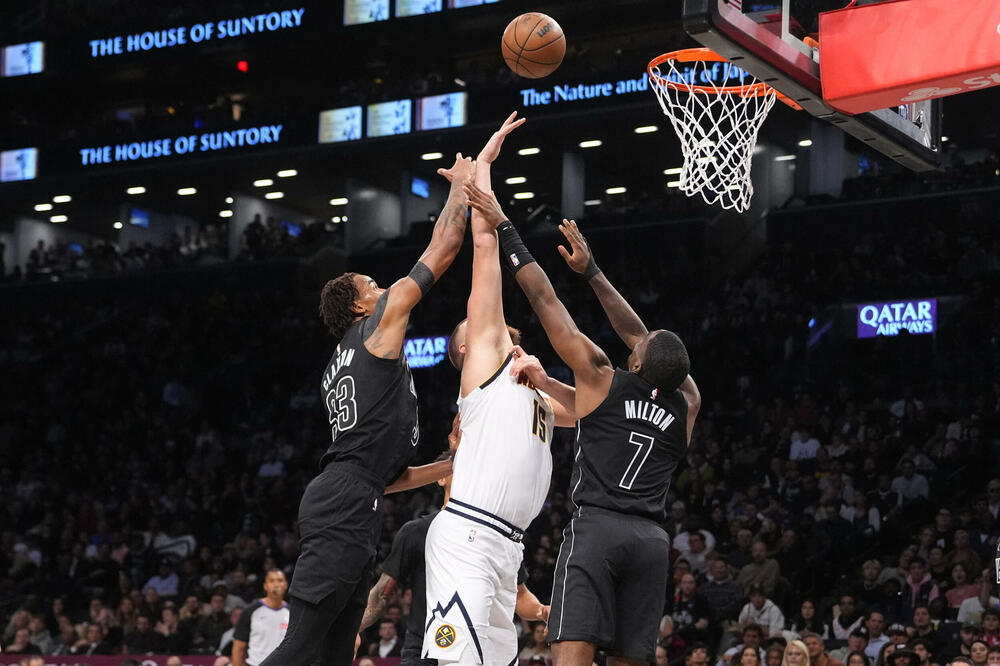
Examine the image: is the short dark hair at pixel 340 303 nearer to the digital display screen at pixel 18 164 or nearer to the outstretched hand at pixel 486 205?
the outstretched hand at pixel 486 205

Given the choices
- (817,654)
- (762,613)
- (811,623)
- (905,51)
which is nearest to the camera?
(905,51)

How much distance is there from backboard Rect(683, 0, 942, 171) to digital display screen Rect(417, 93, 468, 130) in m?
16.4

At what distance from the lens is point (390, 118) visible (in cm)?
2414

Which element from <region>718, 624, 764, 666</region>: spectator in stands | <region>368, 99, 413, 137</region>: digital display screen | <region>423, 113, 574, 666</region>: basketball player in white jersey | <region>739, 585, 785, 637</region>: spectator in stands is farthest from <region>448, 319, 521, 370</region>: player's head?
<region>368, 99, 413, 137</region>: digital display screen

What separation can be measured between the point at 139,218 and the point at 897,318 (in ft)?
67.6

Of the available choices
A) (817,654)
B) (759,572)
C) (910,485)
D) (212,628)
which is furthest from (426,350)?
(817,654)

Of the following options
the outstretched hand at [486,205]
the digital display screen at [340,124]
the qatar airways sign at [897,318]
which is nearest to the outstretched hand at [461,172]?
the outstretched hand at [486,205]

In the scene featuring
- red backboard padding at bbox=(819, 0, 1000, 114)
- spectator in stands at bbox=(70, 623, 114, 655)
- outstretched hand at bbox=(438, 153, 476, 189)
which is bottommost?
spectator in stands at bbox=(70, 623, 114, 655)

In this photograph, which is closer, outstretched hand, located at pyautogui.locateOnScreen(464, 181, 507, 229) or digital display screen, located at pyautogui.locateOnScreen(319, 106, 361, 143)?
outstretched hand, located at pyautogui.locateOnScreen(464, 181, 507, 229)

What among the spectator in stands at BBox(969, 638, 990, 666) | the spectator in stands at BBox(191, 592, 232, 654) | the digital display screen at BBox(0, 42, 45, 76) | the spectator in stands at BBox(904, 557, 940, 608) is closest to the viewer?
the spectator in stands at BBox(969, 638, 990, 666)

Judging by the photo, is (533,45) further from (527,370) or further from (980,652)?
(980,652)

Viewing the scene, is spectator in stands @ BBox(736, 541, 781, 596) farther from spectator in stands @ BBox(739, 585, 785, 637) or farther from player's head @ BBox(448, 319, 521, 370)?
player's head @ BBox(448, 319, 521, 370)

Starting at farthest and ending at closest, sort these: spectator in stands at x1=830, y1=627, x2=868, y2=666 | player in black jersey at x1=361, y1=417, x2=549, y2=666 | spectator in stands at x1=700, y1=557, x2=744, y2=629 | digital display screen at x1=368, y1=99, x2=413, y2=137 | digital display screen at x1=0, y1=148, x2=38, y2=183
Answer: digital display screen at x1=0, y1=148, x2=38, y2=183
digital display screen at x1=368, y1=99, x2=413, y2=137
spectator in stands at x1=700, y1=557, x2=744, y2=629
spectator in stands at x1=830, y1=627, x2=868, y2=666
player in black jersey at x1=361, y1=417, x2=549, y2=666

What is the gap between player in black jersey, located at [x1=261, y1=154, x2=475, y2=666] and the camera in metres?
5.38
